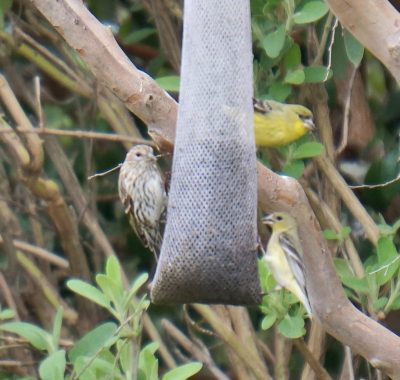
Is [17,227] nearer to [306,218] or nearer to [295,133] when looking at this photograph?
[295,133]

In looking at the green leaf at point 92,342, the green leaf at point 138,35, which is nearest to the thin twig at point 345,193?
the green leaf at point 138,35

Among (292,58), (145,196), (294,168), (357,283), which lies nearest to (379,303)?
(357,283)

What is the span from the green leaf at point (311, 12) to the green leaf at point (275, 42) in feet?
0.21

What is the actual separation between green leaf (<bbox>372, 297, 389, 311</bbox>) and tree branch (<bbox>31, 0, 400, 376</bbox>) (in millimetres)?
741

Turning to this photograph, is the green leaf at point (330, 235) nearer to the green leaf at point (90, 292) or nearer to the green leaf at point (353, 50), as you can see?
the green leaf at point (353, 50)

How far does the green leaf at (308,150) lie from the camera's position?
5199 millimetres

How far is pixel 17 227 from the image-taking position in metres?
6.22

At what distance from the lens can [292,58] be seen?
208 inches

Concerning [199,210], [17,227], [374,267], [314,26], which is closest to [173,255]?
[199,210]

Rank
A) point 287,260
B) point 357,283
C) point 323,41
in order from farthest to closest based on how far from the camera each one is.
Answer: point 323,41 → point 357,283 → point 287,260

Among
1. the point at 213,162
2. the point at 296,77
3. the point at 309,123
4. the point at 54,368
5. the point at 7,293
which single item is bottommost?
the point at 7,293

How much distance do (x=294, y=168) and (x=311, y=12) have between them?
637mm

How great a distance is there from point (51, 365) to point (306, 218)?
1083 millimetres

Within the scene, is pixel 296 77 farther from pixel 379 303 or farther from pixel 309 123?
pixel 379 303
